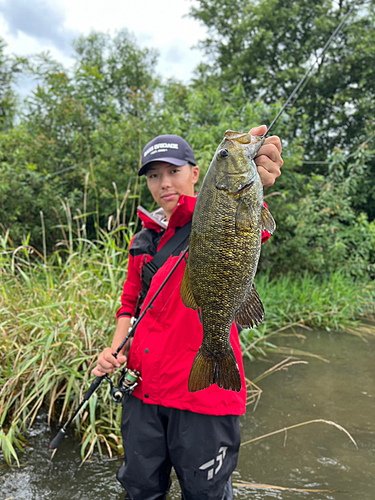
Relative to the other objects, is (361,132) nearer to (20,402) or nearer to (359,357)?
(359,357)

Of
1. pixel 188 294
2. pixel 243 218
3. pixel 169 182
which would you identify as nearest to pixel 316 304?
pixel 169 182

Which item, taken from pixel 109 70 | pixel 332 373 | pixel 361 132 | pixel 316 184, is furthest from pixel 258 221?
pixel 361 132

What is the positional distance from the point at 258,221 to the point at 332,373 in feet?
11.6

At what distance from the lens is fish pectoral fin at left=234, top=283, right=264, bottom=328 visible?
4.69ft

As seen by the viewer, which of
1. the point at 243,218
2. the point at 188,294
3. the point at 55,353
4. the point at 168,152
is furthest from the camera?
the point at 55,353

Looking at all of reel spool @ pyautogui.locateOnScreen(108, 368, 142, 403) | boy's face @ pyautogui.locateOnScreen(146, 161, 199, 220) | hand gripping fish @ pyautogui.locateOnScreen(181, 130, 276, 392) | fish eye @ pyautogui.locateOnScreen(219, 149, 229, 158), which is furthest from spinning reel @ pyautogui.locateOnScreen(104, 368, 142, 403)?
fish eye @ pyautogui.locateOnScreen(219, 149, 229, 158)

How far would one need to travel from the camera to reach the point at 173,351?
174 cm

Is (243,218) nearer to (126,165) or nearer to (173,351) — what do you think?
(173,351)

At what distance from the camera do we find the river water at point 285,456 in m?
2.34

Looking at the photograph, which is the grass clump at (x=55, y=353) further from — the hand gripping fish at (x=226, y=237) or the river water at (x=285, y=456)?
the hand gripping fish at (x=226, y=237)

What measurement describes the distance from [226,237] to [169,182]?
0.87m

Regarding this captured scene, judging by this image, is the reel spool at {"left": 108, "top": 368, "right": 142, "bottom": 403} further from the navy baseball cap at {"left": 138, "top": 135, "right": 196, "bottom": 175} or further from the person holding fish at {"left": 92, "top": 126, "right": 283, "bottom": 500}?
the navy baseball cap at {"left": 138, "top": 135, "right": 196, "bottom": 175}

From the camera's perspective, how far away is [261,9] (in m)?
13.6

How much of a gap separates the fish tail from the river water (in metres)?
1.33
